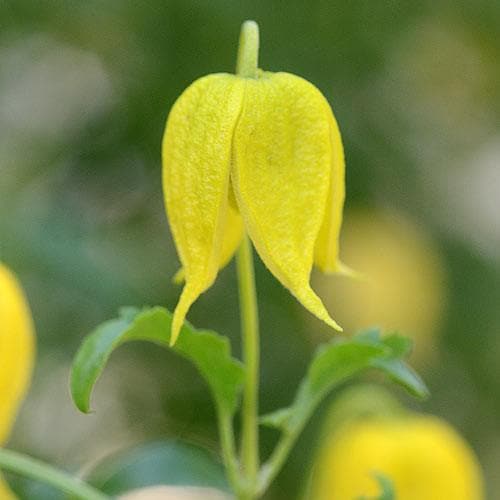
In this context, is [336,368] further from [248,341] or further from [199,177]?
[199,177]

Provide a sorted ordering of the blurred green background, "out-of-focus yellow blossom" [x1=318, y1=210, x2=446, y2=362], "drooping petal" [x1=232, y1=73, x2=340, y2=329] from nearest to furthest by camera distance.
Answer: "drooping petal" [x1=232, y1=73, x2=340, y2=329]
the blurred green background
"out-of-focus yellow blossom" [x1=318, y1=210, x2=446, y2=362]

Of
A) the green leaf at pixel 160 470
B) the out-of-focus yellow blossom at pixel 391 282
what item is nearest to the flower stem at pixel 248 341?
the green leaf at pixel 160 470

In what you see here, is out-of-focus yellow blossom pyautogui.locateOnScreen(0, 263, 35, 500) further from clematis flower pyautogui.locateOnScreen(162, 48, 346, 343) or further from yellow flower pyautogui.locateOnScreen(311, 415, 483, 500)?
yellow flower pyautogui.locateOnScreen(311, 415, 483, 500)


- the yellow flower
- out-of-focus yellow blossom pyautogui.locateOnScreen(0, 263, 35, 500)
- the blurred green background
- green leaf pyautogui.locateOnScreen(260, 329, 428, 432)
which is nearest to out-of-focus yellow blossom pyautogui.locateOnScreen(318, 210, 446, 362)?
the blurred green background

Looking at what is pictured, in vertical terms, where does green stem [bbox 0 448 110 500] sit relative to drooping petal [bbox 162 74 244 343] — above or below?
below

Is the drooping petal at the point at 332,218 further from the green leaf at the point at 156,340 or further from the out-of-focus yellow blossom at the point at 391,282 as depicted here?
the out-of-focus yellow blossom at the point at 391,282

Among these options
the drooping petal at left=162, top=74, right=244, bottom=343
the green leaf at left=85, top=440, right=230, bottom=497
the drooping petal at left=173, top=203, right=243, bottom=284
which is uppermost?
the drooping petal at left=162, top=74, right=244, bottom=343
